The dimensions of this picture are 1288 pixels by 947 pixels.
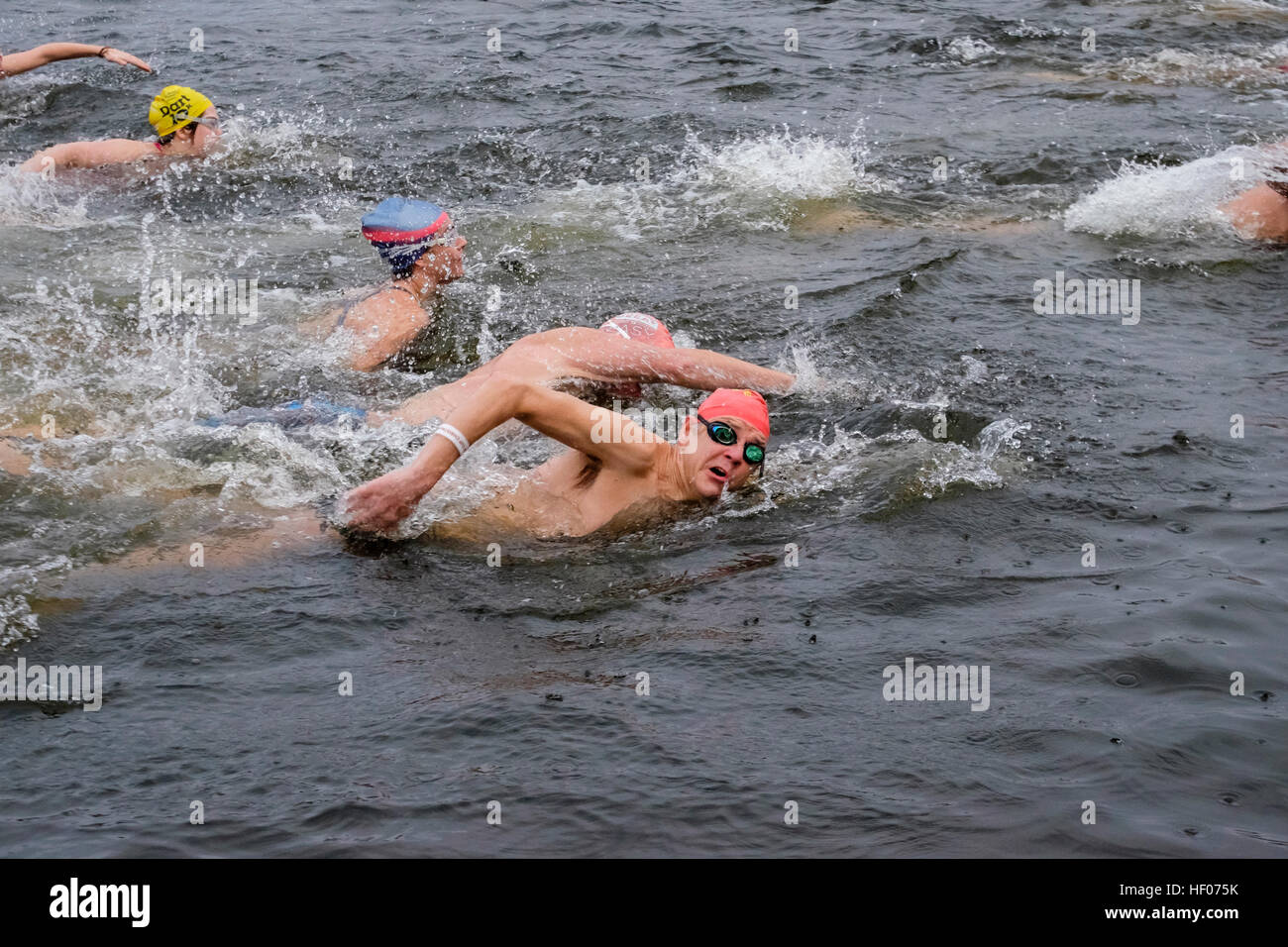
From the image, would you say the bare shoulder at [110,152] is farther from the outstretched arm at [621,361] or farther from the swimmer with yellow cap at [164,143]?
the outstretched arm at [621,361]

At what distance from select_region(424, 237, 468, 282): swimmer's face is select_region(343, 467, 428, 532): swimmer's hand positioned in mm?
2996

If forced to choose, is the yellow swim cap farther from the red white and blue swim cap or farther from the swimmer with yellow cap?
the red white and blue swim cap

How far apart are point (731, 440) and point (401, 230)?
303 cm

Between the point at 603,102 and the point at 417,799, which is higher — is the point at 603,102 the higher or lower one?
the higher one

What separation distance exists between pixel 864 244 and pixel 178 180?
583 centimetres

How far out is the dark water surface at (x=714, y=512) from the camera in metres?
4.36

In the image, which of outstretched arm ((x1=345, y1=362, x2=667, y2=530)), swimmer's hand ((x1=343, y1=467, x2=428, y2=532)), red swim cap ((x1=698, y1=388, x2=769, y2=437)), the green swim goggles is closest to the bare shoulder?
outstretched arm ((x1=345, y1=362, x2=667, y2=530))

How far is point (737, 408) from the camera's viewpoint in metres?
6.39

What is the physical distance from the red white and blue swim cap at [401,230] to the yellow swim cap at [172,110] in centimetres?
457

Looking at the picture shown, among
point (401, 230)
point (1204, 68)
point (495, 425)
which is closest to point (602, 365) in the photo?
point (495, 425)

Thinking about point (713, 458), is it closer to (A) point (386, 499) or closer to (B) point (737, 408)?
(B) point (737, 408)

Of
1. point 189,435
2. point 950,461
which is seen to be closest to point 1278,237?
point 950,461

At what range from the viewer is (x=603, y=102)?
1371 cm
